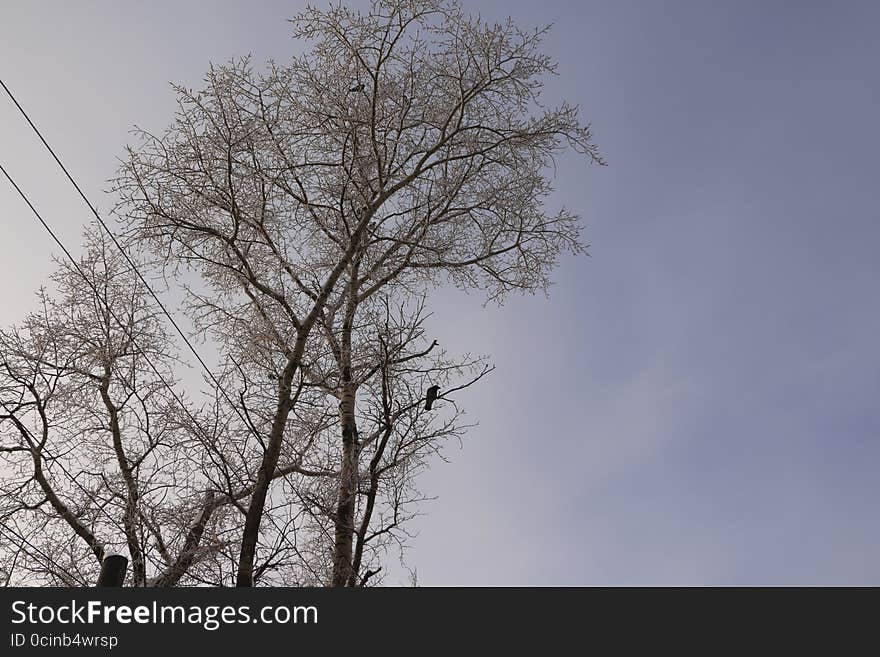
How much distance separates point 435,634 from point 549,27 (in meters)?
3.91

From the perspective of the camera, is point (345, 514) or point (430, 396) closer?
point (430, 396)

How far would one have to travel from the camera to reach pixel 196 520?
4.14 metres

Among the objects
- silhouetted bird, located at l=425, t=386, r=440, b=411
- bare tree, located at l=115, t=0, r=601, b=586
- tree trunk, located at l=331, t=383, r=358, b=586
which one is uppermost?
bare tree, located at l=115, t=0, r=601, b=586

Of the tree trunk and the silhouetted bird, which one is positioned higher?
the silhouetted bird

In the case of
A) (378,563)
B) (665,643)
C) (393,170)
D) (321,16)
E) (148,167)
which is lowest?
(665,643)

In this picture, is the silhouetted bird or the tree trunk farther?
the tree trunk

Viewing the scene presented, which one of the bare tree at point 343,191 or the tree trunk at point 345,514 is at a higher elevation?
the bare tree at point 343,191

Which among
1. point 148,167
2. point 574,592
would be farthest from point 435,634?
point 148,167

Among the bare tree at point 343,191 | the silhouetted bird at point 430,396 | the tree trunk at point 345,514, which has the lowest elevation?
the tree trunk at point 345,514

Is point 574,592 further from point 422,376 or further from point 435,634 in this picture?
point 422,376

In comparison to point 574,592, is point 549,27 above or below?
above

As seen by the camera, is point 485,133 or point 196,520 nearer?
point 196,520

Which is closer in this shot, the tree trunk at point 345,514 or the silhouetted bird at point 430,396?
the silhouetted bird at point 430,396

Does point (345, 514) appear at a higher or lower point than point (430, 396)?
lower
